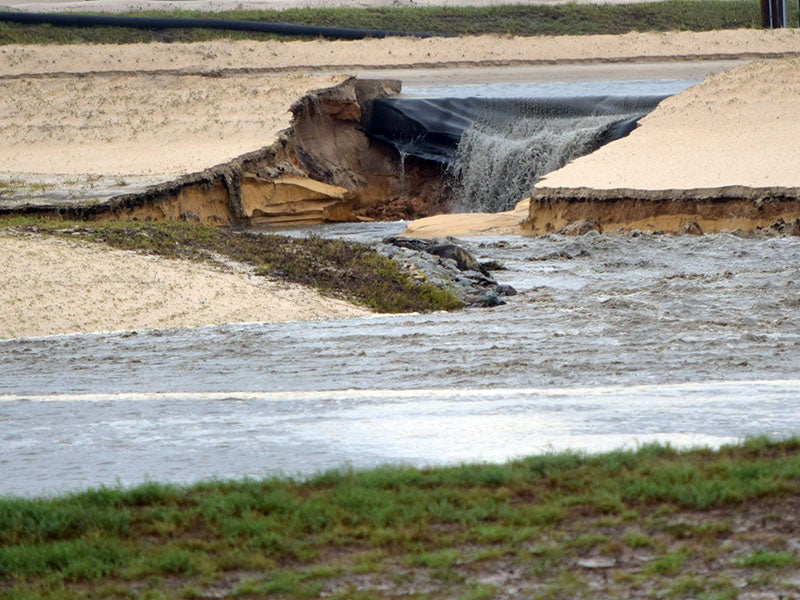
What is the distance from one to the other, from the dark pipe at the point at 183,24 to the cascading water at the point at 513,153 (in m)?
11.4

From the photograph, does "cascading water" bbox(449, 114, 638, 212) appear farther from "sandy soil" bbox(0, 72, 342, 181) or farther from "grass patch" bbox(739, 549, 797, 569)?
"grass patch" bbox(739, 549, 797, 569)

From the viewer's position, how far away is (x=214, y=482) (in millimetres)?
5629

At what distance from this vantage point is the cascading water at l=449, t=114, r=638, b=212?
22.8m

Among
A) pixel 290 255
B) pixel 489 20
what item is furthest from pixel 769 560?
pixel 489 20

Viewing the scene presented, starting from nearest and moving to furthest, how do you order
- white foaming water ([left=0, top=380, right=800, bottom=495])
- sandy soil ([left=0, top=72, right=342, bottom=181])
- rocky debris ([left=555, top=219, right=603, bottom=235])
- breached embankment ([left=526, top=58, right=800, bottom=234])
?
white foaming water ([left=0, top=380, right=800, bottom=495]), breached embankment ([left=526, top=58, right=800, bottom=234]), rocky debris ([left=555, top=219, right=603, bottom=235]), sandy soil ([left=0, top=72, right=342, bottom=181])

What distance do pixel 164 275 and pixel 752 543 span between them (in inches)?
351

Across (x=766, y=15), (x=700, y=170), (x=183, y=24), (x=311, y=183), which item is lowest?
(x=700, y=170)

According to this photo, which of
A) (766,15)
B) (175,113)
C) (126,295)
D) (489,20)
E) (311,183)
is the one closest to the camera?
(126,295)

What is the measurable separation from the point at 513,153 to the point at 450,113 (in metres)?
2.27

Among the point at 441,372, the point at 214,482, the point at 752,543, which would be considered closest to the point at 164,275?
the point at 441,372

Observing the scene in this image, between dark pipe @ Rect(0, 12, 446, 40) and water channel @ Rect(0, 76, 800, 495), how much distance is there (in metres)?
24.5

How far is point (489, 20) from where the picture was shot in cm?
3847

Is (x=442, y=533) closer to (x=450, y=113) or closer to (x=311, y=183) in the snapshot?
(x=311, y=183)

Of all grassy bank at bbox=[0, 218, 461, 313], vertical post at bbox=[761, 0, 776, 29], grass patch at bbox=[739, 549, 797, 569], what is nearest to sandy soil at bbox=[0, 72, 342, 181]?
grassy bank at bbox=[0, 218, 461, 313]
